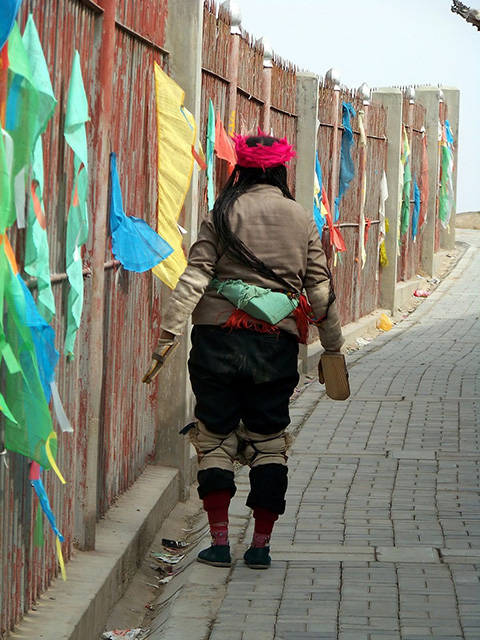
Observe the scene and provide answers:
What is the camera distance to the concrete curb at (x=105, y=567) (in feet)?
14.7

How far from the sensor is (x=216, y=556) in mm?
5832

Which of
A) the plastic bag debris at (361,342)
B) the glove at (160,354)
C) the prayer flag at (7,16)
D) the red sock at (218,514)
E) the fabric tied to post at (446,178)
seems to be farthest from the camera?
the fabric tied to post at (446,178)

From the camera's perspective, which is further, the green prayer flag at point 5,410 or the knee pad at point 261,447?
the knee pad at point 261,447

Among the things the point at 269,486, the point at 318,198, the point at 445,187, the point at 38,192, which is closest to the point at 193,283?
the point at 269,486

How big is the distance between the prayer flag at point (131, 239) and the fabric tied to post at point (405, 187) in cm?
1244

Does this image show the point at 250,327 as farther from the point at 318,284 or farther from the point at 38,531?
the point at 38,531

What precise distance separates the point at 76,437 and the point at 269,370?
3.23ft

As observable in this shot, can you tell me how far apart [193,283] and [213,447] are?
76cm

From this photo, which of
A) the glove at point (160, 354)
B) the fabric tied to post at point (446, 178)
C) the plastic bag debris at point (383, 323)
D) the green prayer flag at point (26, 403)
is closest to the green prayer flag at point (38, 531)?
the green prayer flag at point (26, 403)

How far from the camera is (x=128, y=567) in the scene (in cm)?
583

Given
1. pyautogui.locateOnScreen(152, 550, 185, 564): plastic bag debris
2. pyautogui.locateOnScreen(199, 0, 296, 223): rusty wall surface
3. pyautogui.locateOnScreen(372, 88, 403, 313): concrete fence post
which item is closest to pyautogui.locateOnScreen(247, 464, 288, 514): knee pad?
pyautogui.locateOnScreen(152, 550, 185, 564): plastic bag debris

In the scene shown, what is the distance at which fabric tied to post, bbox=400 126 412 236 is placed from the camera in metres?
18.6

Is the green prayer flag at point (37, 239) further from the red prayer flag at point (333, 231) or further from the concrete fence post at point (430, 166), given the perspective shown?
the concrete fence post at point (430, 166)

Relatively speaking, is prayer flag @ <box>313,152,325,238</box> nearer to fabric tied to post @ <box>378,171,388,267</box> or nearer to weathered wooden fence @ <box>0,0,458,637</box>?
weathered wooden fence @ <box>0,0,458,637</box>
